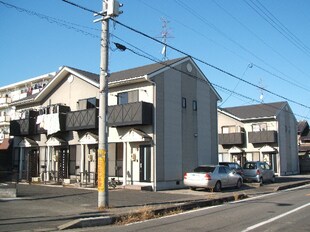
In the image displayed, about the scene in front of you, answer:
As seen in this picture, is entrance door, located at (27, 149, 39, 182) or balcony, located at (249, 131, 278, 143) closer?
entrance door, located at (27, 149, 39, 182)

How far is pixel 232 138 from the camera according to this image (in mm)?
42531

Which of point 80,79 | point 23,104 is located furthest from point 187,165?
point 23,104

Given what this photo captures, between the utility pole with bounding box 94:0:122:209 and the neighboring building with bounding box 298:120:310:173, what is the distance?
40112 mm

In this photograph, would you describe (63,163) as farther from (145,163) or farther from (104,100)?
(104,100)

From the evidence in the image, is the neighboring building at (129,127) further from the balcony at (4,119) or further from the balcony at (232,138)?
the balcony at (4,119)

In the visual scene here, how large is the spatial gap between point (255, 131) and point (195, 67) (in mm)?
16568

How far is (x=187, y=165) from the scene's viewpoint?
26.1 metres

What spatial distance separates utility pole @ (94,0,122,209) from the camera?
571 inches

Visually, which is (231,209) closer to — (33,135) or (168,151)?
(168,151)

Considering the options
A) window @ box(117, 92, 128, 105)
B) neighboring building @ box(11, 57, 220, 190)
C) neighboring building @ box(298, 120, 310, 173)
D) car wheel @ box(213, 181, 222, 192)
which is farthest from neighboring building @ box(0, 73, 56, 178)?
neighboring building @ box(298, 120, 310, 173)

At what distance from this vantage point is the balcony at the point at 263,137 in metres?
40.0

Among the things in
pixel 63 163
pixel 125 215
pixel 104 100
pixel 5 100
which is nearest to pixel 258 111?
pixel 63 163

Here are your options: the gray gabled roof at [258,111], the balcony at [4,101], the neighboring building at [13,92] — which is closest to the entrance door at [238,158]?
the gray gabled roof at [258,111]

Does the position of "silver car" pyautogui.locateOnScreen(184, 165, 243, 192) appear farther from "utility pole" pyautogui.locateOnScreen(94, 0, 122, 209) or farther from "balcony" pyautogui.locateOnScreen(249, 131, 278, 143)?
"balcony" pyautogui.locateOnScreen(249, 131, 278, 143)
